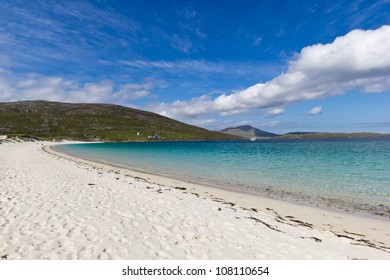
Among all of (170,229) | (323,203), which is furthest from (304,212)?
(170,229)

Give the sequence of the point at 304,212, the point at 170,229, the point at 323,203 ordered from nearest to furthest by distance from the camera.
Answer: the point at 170,229
the point at 304,212
the point at 323,203

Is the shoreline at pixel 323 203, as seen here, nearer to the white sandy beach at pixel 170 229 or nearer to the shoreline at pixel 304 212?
the shoreline at pixel 304 212

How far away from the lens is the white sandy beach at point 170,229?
29.7 feet

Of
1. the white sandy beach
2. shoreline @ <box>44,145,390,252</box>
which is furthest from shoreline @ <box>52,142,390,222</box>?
the white sandy beach

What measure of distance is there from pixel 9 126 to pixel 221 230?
23426cm

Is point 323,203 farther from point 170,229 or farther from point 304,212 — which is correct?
point 170,229

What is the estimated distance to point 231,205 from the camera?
17.5m

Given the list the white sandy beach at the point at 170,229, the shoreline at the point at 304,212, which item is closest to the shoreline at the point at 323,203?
the shoreline at the point at 304,212

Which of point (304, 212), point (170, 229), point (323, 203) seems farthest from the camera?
point (323, 203)

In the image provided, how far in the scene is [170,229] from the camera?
37.4ft
